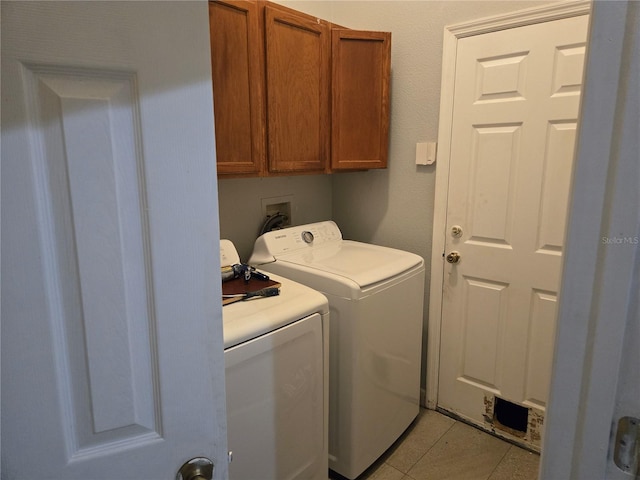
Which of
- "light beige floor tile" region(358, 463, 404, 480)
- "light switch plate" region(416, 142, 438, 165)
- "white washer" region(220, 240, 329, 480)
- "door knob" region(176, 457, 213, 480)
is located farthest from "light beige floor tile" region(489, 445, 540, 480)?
"door knob" region(176, 457, 213, 480)

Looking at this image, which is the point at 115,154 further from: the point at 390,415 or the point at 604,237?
the point at 390,415

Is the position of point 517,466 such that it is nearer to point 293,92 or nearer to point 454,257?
point 454,257

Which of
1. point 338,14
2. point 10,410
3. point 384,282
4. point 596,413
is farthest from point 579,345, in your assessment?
point 338,14

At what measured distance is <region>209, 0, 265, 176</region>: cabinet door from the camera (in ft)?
5.27

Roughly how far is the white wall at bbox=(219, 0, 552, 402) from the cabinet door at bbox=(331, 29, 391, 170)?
0.13 meters

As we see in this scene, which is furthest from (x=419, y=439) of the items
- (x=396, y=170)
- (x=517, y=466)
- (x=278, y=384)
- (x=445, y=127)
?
(x=445, y=127)

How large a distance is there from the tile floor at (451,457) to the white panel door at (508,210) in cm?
10

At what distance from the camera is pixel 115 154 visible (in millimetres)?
603

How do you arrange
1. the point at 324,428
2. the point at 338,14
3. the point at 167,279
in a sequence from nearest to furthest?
the point at 167,279, the point at 324,428, the point at 338,14

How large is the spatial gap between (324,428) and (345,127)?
1.47m

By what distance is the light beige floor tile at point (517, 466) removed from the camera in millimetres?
1959

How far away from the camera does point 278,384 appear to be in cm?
148

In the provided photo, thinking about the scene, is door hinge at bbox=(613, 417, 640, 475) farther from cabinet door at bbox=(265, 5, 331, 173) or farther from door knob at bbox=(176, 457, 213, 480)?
cabinet door at bbox=(265, 5, 331, 173)

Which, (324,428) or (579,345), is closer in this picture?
(579,345)
